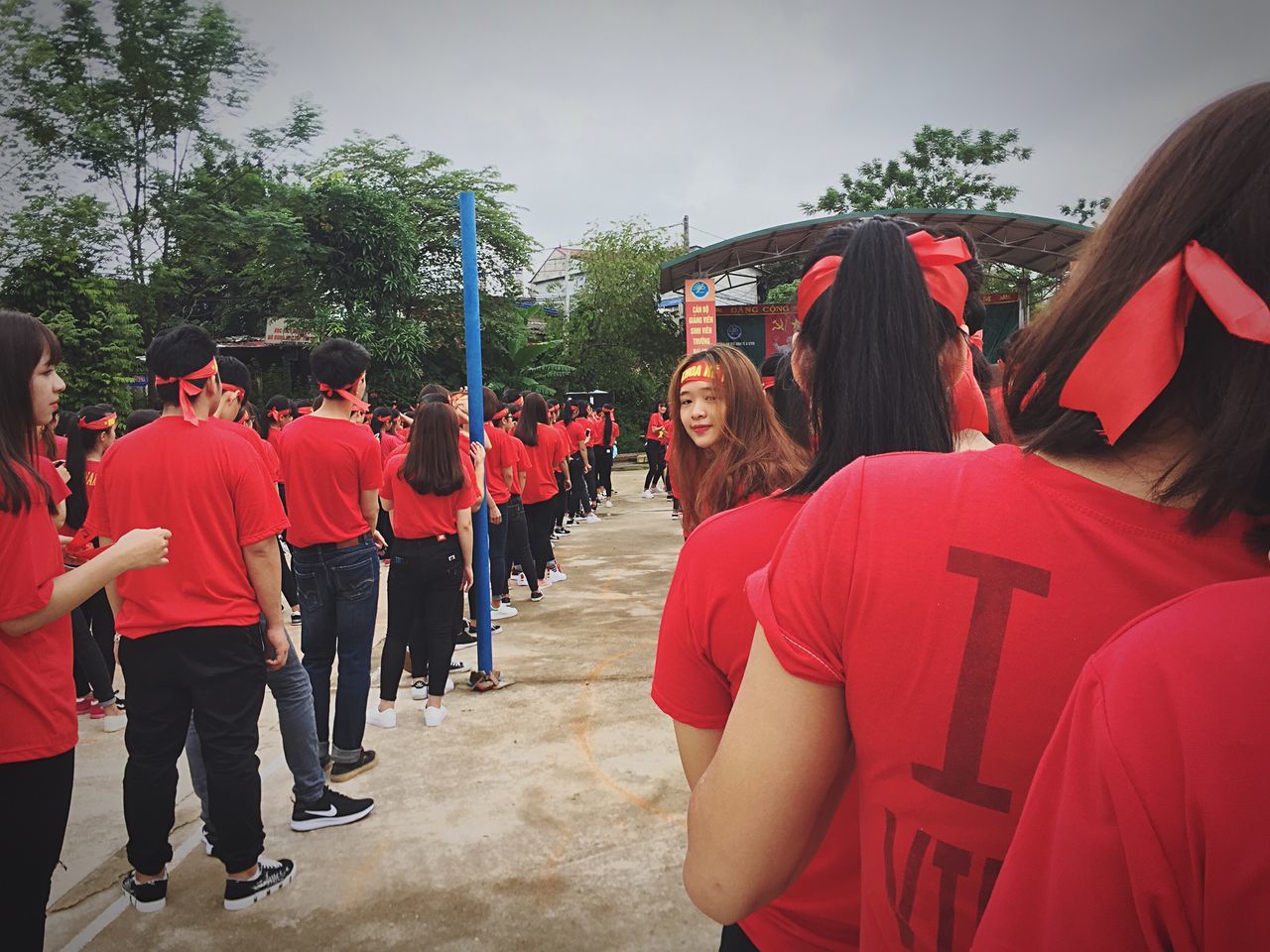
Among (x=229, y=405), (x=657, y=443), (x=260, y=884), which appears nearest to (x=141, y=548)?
(x=260, y=884)

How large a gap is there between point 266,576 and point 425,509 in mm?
1670

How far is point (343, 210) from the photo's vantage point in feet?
71.8

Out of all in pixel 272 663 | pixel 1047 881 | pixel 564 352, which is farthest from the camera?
pixel 564 352

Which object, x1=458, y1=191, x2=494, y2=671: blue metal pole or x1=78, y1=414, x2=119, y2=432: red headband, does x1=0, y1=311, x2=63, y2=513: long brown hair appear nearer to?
x1=458, y1=191, x2=494, y2=671: blue metal pole

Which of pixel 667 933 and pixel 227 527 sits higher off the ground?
pixel 227 527

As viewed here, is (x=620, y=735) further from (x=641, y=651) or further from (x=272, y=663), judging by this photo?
(x=272, y=663)

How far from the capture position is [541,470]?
8.29m

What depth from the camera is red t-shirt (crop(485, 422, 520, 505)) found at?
698cm

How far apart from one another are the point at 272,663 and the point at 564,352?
80.6ft

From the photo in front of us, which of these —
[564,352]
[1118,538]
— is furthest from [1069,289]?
[564,352]

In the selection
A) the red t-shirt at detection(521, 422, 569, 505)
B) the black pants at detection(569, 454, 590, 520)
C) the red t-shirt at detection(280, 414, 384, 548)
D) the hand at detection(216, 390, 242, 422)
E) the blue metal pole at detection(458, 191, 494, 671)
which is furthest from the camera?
the black pants at detection(569, 454, 590, 520)

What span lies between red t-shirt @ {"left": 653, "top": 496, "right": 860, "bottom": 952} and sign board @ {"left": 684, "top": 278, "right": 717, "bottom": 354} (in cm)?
1588

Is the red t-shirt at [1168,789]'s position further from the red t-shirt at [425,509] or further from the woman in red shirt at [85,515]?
the woman in red shirt at [85,515]

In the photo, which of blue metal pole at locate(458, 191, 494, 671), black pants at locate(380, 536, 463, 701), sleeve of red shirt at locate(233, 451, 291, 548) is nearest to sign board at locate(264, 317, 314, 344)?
blue metal pole at locate(458, 191, 494, 671)
